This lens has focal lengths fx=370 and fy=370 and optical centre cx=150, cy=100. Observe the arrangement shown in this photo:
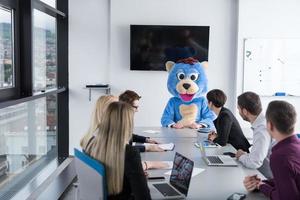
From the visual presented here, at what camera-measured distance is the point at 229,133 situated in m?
3.35

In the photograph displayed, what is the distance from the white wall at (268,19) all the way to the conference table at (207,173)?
7.30 ft

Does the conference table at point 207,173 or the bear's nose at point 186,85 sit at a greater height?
the bear's nose at point 186,85

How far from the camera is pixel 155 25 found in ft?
17.3

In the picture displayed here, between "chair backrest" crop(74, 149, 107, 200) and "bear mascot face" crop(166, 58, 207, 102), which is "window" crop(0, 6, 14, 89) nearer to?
"chair backrest" crop(74, 149, 107, 200)

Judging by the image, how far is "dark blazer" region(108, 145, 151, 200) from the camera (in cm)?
192

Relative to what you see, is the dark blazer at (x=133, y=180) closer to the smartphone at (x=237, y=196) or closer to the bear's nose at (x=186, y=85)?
the smartphone at (x=237, y=196)

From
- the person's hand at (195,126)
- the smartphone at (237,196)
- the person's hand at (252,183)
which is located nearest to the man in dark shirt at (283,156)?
the person's hand at (252,183)

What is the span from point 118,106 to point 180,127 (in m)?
2.36

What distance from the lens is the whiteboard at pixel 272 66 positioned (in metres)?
5.27

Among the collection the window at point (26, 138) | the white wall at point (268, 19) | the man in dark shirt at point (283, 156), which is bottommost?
the window at point (26, 138)

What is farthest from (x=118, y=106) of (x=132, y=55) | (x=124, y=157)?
(x=132, y=55)

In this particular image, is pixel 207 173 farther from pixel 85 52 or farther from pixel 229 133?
pixel 85 52

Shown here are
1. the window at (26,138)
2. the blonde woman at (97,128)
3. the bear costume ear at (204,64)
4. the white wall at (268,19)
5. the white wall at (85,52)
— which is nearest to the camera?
the blonde woman at (97,128)

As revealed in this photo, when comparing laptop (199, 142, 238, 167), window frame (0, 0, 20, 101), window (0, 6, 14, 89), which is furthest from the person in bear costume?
window (0, 6, 14, 89)
